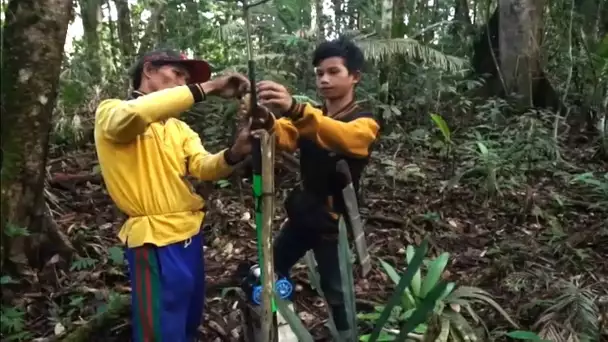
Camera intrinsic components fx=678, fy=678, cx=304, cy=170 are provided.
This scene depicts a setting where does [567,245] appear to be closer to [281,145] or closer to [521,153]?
[521,153]

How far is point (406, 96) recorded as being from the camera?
347 inches

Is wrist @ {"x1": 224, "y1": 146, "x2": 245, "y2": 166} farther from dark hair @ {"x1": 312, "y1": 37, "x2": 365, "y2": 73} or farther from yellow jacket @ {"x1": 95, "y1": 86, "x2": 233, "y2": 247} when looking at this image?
dark hair @ {"x1": 312, "y1": 37, "x2": 365, "y2": 73}

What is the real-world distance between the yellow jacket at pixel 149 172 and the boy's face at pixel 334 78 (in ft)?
2.03

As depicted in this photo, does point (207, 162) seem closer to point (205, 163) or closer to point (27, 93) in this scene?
point (205, 163)

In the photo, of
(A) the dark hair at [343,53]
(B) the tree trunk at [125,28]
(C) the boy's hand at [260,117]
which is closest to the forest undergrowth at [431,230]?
(A) the dark hair at [343,53]

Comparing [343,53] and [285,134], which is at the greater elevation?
[343,53]

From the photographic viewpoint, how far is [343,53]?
3291 millimetres

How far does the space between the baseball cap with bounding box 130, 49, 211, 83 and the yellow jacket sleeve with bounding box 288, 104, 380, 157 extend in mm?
516

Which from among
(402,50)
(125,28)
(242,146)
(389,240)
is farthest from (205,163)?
(125,28)

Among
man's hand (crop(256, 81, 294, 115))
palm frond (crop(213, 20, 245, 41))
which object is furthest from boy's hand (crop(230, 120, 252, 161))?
palm frond (crop(213, 20, 245, 41))

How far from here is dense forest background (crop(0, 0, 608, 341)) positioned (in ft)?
13.1

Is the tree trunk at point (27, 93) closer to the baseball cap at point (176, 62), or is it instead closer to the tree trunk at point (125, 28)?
the baseball cap at point (176, 62)

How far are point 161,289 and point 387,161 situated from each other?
4.56 metres

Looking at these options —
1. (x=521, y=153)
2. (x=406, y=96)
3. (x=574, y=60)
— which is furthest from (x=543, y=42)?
(x=521, y=153)
